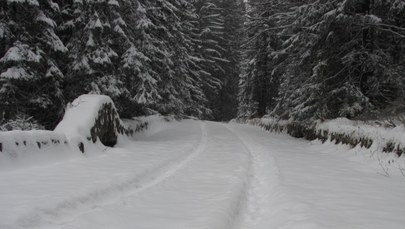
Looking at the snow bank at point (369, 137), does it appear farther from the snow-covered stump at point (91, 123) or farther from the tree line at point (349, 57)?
the snow-covered stump at point (91, 123)

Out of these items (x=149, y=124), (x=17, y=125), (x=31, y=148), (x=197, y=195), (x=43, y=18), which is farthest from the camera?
(x=149, y=124)

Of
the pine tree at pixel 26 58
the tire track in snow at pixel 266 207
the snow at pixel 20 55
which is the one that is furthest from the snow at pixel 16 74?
the tire track in snow at pixel 266 207

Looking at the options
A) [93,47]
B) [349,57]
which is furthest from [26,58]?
[349,57]

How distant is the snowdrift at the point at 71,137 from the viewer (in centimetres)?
865

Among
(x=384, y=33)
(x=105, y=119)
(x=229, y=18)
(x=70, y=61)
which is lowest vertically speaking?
(x=105, y=119)

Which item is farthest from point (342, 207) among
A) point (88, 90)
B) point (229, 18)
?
point (229, 18)

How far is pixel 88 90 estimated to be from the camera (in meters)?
14.9

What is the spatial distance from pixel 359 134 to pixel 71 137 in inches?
329

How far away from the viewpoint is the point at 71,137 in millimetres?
10711

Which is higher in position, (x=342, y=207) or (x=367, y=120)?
(x=367, y=120)

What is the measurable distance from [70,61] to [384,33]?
11.9m

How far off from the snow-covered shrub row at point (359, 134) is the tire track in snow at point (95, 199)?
539 cm

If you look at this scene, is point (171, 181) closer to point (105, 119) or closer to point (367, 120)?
point (105, 119)

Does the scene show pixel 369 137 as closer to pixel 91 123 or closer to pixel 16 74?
pixel 91 123
